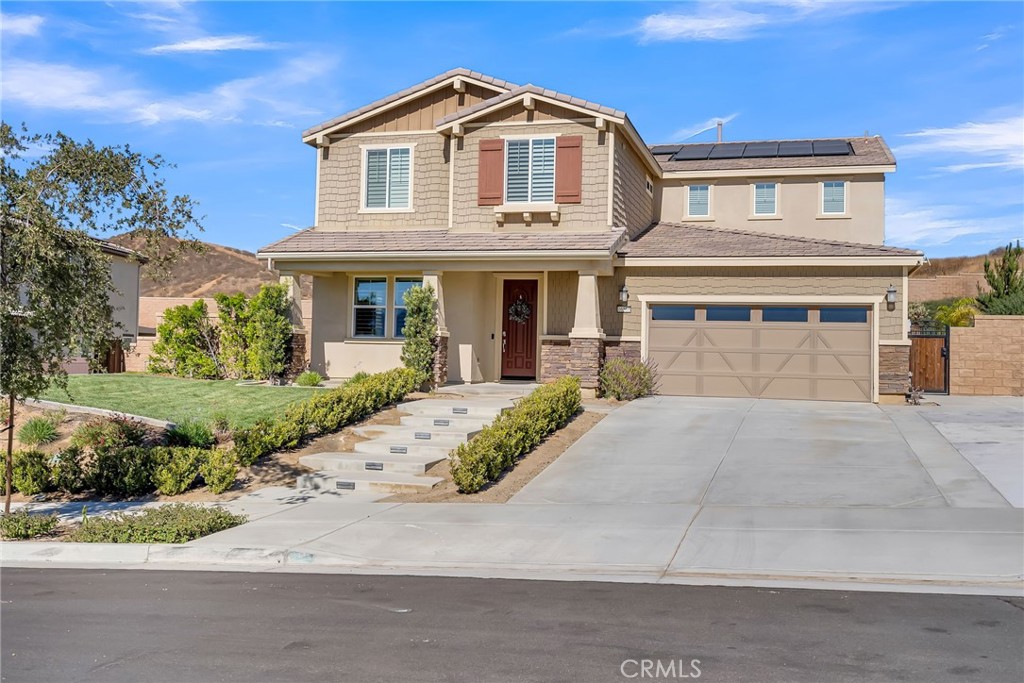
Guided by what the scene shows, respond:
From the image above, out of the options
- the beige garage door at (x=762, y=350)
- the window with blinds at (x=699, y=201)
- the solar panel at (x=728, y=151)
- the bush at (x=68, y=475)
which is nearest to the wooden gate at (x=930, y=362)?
the beige garage door at (x=762, y=350)

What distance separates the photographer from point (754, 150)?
2748 centimetres

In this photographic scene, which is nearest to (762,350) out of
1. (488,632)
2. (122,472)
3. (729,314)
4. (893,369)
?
(729,314)

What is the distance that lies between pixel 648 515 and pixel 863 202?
17425 mm

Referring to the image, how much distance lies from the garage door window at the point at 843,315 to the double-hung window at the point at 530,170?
6481 millimetres

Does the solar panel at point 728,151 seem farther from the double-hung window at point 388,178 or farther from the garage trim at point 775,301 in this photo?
the double-hung window at point 388,178

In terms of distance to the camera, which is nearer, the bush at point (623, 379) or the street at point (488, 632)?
the street at point (488, 632)

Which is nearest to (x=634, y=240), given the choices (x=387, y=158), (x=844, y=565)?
(x=387, y=158)

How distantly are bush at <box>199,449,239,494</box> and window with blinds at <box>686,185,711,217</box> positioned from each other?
16.9 metres

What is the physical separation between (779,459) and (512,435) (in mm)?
3952

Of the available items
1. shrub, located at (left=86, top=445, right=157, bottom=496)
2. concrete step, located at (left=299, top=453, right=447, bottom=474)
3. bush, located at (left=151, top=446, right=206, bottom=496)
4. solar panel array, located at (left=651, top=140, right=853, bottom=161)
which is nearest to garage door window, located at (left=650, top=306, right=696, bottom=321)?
solar panel array, located at (left=651, top=140, right=853, bottom=161)

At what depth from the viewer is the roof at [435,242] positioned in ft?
65.1

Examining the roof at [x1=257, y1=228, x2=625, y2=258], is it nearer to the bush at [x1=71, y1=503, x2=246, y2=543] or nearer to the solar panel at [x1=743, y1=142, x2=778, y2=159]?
the solar panel at [x1=743, y1=142, x2=778, y2=159]

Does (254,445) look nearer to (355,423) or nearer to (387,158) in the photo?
(355,423)

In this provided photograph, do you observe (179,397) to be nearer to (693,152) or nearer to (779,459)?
(779,459)
